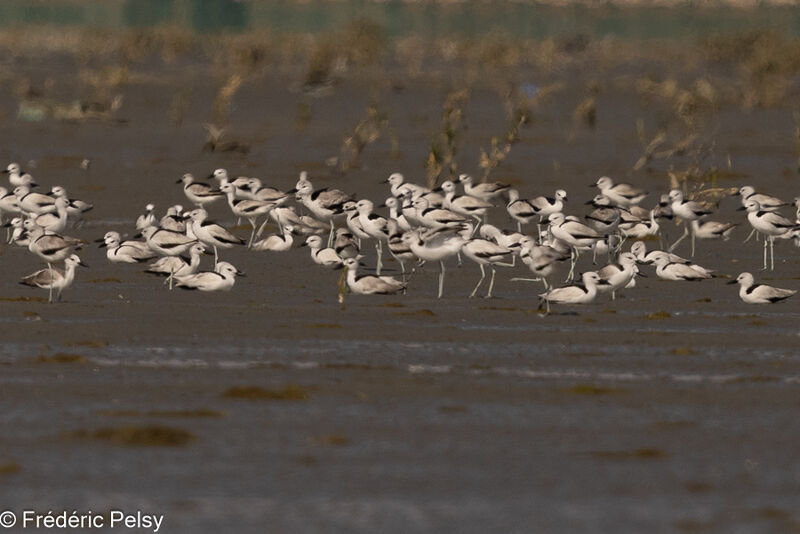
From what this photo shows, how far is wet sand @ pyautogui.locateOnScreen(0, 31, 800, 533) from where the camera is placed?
7559 mm

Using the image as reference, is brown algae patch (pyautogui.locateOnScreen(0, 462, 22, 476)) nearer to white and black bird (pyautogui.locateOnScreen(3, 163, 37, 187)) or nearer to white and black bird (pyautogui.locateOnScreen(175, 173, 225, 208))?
white and black bird (pyautogui.locateOnScreen(175, 173, 225, 208))

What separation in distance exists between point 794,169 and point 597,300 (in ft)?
40.4

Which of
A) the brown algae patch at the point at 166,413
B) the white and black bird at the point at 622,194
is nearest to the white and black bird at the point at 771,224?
the white and black bird at the point at 622,194

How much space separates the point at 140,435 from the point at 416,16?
85428 mm

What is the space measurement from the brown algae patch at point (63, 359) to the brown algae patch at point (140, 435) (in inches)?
84.9

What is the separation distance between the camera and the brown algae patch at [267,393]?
32.4 feet

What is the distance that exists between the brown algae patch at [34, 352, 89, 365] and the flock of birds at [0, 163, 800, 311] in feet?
A: 9.22

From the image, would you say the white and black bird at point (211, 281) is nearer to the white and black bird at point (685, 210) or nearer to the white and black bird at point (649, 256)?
the white and black bird at point (649, 256)

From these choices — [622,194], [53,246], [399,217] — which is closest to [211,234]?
[53,246]

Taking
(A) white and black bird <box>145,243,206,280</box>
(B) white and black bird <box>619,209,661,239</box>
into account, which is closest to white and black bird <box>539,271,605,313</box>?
(A) white and black bird <box>145,243,206,280</box>

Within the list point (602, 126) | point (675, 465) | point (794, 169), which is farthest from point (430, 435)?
point (602, 126)

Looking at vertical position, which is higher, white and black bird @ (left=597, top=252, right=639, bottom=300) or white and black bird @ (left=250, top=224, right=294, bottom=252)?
white and black bird @ (left=597, top=252, right=639, bottom=300)

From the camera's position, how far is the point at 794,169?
2612 cm

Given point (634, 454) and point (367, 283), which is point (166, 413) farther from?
point (367, 283)
